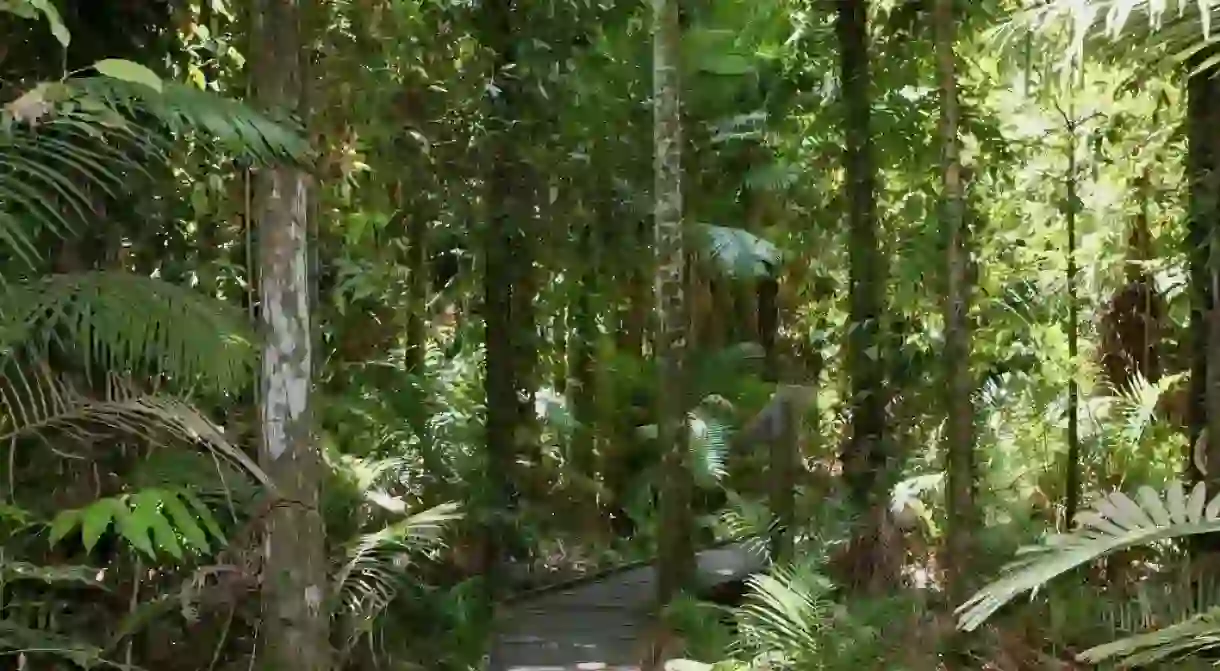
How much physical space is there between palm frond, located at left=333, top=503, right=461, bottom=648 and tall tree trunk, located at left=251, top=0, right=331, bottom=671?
2.17ft

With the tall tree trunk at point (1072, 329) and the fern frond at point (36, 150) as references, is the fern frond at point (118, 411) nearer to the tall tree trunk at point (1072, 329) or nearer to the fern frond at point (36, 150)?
the fern frond at point (36, 150)

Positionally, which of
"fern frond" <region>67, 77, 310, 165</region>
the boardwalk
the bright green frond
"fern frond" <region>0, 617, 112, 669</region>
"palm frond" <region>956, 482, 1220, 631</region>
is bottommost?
the boardwalk

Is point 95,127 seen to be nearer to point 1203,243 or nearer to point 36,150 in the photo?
point 36,150

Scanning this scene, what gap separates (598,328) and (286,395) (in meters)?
7.43

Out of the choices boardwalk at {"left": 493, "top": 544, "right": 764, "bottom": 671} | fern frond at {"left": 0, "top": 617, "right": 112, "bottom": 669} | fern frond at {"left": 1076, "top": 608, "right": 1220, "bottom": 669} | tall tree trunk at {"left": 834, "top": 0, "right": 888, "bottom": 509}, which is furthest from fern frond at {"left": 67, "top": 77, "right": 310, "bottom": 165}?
tall tree trunk at {"left": 834, "top": 0, "right": 888, "bottom": 509}

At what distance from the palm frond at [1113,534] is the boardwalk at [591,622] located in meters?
3.64

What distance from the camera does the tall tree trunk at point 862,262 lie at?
7957 millimetres

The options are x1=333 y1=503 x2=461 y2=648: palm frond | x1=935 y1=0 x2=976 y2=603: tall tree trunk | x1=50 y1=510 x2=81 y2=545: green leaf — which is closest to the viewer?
x1=50 y1=510 x2=81 y2=545: green leaf

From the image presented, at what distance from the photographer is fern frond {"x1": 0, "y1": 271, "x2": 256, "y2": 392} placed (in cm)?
309

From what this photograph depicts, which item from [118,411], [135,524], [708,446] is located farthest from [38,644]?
[708,446]

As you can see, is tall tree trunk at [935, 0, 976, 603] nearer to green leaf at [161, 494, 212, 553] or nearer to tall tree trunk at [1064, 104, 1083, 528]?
tall tree trunk at [1064, 104, 1083, 528]

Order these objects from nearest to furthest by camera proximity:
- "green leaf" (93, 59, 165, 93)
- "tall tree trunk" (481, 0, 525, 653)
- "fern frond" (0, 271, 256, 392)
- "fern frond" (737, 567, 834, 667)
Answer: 1. "green leaf" (93, 59, 165, 93)
2. "fern frond" (0, 271, 256, 392)
3. "fern frond" (737, 567, 834, 667)
4. "tall tree trunk" (481, 0, 525, 653)

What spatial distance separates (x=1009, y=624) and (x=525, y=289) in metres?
4.33

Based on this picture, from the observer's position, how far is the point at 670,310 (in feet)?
23.4
